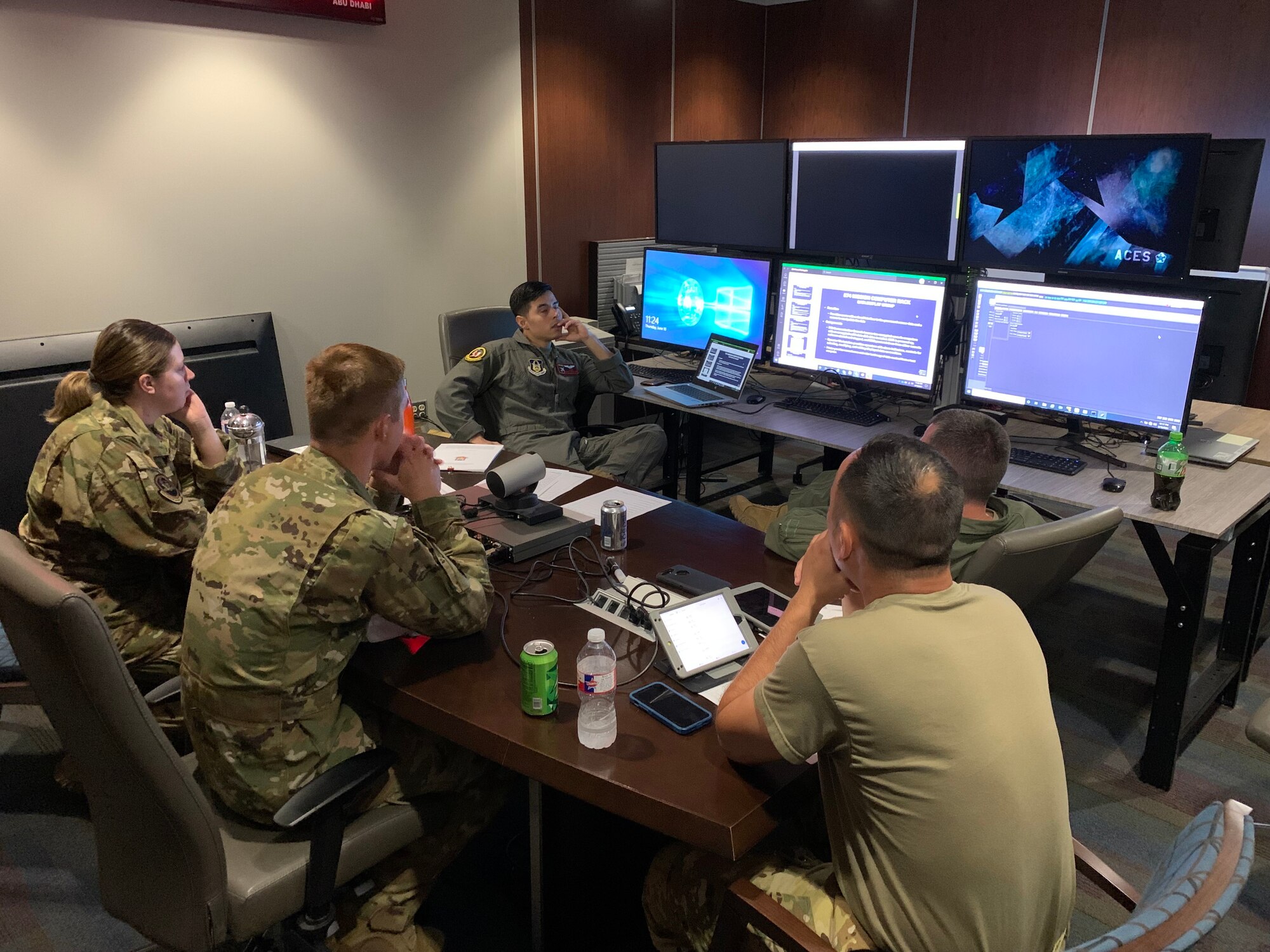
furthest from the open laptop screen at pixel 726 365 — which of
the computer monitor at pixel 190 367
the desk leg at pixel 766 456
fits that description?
the computer monitor at pixel 190 367

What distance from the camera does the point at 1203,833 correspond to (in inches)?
43.4

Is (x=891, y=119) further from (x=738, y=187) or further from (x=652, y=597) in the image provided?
(x=652, y=597)

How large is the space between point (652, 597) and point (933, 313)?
169 cm

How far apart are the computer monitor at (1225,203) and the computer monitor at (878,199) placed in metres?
0.73

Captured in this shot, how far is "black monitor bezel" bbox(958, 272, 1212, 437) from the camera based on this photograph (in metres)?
2.49

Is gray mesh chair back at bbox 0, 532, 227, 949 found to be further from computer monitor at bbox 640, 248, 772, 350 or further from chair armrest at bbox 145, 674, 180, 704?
computer monitor at bbox 640, 248, 772, 350

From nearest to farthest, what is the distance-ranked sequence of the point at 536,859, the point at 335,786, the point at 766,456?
the point at 335,786 < the point at 536,859 < the point at 766,456

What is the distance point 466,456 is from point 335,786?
55.8 inches

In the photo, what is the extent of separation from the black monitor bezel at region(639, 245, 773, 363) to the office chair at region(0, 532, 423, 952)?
2469 mm

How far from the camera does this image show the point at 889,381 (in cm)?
316

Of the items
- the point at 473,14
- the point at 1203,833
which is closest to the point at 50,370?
the point at 473,14

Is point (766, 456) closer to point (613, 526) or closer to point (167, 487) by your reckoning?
point (613, 526)

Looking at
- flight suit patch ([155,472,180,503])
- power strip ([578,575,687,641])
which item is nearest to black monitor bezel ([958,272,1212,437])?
power strip ([578,575,687,641])

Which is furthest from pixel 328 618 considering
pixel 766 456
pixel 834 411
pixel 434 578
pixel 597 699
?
pixel 766 456
